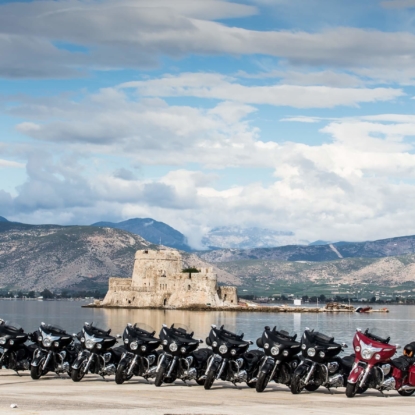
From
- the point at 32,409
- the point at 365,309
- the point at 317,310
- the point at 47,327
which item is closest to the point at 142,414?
→ the point at 32,409

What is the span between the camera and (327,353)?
25.7 metres

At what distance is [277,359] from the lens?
2584cm

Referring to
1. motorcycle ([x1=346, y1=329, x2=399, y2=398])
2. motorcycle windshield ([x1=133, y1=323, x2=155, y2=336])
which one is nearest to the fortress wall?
motorcycle windshield ([x1=133, y1=323, x2=155, y2=336])

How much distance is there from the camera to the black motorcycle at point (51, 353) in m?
28.6

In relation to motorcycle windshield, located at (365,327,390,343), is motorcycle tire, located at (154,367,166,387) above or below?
below

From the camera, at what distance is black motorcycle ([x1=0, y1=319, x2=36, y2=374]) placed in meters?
29.9

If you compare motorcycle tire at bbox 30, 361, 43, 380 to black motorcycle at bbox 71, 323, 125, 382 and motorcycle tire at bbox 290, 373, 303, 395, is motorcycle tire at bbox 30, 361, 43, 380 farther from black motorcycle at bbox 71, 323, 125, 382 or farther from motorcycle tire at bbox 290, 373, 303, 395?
motorcycle tire at bbox 290, 373, 303, 395

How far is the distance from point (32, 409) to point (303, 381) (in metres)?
7.76

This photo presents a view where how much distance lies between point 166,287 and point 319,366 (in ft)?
386

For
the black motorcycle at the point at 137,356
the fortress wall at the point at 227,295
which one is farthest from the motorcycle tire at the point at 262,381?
the fortress wall at the point at 227,295

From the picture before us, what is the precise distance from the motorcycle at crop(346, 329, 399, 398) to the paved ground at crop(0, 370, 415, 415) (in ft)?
1.27

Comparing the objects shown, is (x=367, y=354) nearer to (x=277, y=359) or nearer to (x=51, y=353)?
(x=277, y=359)

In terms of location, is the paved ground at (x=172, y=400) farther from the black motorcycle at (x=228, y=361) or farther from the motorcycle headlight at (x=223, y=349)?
the motorcycle headlight at (x=223, y=349)

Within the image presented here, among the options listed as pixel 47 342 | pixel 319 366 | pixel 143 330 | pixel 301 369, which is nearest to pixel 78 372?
pixel 47 342
